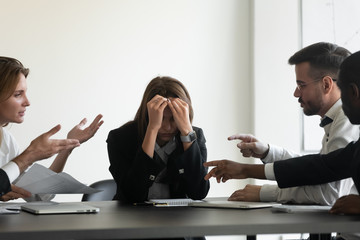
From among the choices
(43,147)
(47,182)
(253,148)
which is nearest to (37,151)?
(43,147)

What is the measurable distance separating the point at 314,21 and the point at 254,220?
329 cm

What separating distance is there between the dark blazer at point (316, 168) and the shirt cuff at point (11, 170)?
0.99 m

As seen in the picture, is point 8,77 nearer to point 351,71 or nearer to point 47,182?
point 47,182

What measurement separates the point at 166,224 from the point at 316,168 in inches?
34.2

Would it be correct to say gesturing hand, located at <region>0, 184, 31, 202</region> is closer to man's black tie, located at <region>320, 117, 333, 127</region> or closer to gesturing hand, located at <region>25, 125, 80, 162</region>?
gesturing hand, located at <region>25, 125, 80, 162</region>

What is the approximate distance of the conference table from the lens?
4.50 ft

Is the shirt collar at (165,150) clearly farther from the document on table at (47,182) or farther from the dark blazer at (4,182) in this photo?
the dark blazer at (4,182)

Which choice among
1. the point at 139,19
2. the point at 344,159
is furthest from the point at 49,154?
the point at 139,19

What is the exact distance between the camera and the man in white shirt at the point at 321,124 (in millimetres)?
2203

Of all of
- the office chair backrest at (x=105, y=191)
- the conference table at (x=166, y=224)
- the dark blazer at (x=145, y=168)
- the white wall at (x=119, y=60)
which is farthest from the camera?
the white wall at (x=119, y=60)

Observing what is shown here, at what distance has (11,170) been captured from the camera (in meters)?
1.95

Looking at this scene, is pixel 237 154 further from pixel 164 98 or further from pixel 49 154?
pixel 49 154

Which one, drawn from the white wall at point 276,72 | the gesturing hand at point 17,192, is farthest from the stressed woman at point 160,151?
the white wall at point 276,72

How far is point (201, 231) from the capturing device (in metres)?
1.44
